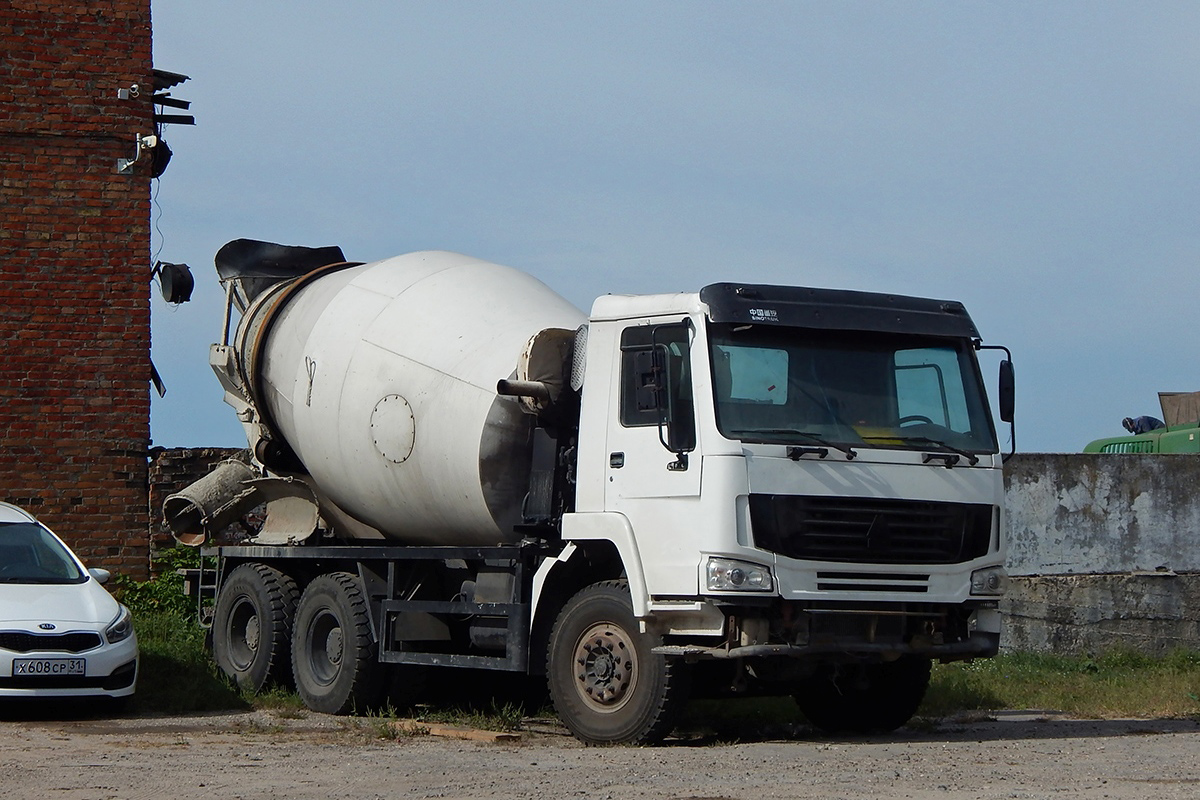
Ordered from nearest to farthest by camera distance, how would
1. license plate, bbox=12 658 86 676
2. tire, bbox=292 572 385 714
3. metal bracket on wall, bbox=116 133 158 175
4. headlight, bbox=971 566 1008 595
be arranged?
headlight, bbox=971 566 1008 595
license plate, bbox=12 658 86 676
tire, bbox=292 572 385 714
metal bracket on wall, bbox=116 133 158 175

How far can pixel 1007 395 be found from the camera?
9977mm

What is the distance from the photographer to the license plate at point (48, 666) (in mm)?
10812

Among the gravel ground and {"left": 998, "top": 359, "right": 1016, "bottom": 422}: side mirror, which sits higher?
{"left": 998, "top": 359, "right": 1016, "bottom": 422}: side mirror

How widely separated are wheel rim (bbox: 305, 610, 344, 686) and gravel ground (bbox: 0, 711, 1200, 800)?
808 mm

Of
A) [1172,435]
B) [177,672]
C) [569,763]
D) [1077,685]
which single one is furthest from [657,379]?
[1172,435]

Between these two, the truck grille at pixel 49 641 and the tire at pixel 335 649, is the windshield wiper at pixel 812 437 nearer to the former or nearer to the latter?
the tire at pixel 335 649

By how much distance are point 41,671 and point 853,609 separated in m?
5.64

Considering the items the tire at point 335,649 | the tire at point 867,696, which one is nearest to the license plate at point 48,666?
the tire at point 335,649

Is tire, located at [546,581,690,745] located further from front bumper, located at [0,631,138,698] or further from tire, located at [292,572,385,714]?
front bumper, located at [0,631,138,698]

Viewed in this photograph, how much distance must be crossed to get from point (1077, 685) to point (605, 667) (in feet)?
18.4

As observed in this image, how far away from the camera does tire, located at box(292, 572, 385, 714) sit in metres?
11.9

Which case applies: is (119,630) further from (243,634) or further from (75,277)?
(75,277)

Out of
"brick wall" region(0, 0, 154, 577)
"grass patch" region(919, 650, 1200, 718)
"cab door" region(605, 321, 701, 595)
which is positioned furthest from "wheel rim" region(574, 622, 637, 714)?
"brick wall" region(0, 0, 154, 577)

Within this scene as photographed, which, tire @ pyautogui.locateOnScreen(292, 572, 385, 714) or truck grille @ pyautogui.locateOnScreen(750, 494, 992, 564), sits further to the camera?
tire @ pyautogui.locateOnScreen(292, 572, 385, 714)
